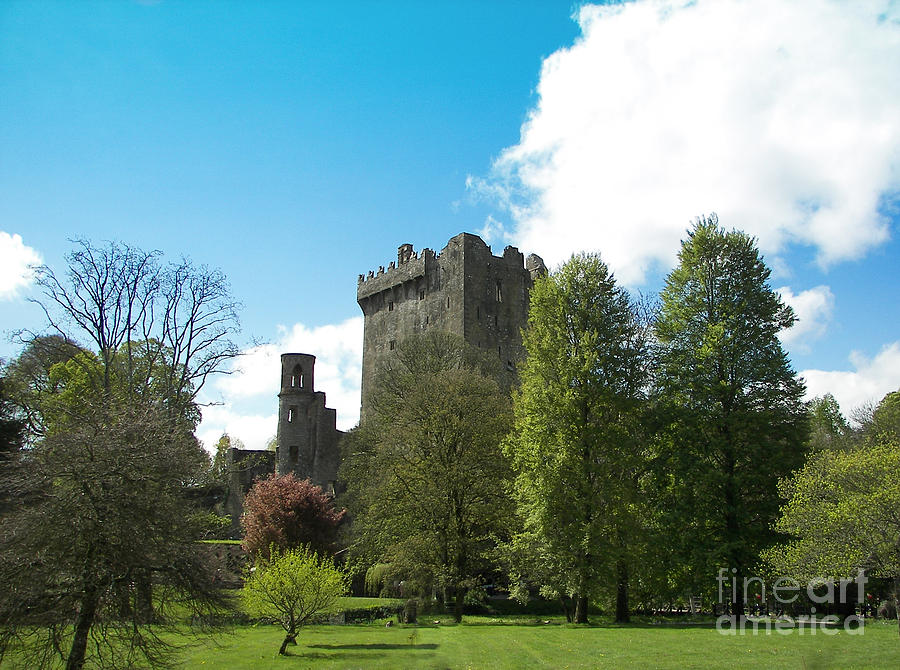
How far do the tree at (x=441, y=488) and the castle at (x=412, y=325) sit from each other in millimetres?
12909

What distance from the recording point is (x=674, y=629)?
1781 cm

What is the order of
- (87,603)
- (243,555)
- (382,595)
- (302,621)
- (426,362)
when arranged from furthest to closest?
(426,362), (243,555), (382,595), (302,621), (87,603)

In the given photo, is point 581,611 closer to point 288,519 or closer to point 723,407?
point 723,407

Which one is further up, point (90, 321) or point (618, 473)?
point (90, 321)

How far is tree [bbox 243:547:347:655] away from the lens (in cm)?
1691

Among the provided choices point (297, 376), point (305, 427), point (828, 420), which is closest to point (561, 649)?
point (305, 427)

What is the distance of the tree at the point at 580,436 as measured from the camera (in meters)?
20.0

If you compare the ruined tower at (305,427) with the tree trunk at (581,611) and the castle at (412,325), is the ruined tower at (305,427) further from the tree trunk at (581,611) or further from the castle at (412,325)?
the tree trunk at (581,611)

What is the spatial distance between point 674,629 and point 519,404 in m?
8.03

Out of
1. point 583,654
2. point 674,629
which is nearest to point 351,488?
point 674,629

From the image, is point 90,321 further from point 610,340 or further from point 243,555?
point 610,340

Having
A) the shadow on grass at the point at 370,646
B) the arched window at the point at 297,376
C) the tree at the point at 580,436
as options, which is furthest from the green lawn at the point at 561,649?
the arched window at the point at 297,376

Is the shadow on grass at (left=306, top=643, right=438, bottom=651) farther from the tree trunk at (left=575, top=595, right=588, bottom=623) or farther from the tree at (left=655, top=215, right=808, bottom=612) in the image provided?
the tree at (left=655, top=215, right=808, bottom=612)

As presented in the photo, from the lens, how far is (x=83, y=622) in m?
9.94
